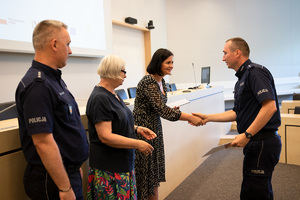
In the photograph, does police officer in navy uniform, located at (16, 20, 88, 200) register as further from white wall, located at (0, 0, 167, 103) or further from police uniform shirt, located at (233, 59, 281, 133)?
white wall, located at (0, 0, 167, 103)

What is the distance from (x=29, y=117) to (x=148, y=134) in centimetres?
85

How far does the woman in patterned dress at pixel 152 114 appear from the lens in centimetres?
191

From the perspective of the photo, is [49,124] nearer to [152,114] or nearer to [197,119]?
[152,114]

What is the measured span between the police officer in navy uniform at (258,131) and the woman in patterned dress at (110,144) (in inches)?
29.1

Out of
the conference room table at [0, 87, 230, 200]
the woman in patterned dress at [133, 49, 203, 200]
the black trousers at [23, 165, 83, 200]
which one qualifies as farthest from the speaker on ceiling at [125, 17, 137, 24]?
the black trousers at [23, 165, 83, 200]

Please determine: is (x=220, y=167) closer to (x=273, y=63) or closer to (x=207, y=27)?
(x=207, y=27)

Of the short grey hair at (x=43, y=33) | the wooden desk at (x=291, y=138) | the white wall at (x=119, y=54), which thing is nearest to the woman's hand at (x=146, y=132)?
the short grey hair at (x=43, y=33)

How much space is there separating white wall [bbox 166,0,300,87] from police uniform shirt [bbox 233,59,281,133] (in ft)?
19.0

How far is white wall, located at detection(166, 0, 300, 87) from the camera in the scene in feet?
24.7

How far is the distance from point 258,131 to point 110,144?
1019 mm

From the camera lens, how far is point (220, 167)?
3.53 m

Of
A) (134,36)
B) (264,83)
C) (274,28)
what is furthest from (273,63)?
(264,83)

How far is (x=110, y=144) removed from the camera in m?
1.34

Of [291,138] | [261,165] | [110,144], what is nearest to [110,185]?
[110,144]
